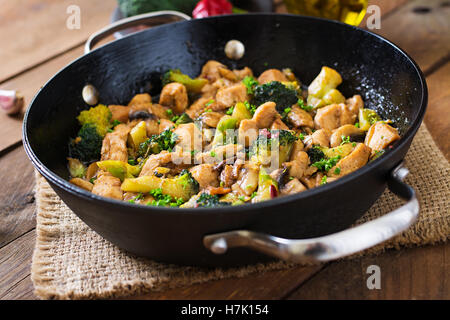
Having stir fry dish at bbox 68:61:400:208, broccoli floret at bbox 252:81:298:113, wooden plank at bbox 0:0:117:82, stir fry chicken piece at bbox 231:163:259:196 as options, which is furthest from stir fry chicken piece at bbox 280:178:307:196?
wooden plank at bbox 0:0:117:82

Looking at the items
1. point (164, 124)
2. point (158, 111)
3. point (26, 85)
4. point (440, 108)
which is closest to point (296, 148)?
point (164, 124)

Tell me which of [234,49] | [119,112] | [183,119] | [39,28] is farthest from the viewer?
[39,28]

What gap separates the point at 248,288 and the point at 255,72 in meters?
1.46

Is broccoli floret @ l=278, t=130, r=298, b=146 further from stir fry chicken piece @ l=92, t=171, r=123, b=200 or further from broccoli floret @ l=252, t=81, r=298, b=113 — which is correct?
stir fry chicken piece @ l=92, t=171, r=123, b=200

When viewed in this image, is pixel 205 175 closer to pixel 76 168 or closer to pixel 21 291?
pixel 76 168

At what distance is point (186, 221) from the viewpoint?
151 cm

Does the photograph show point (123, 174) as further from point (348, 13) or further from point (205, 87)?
point (348, 13)

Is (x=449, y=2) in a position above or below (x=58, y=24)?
Result: above

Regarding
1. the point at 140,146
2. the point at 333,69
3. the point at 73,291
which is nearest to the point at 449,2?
the point at 333,69

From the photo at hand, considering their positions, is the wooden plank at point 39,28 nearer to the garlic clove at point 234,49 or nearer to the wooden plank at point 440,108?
the garlic clove at point 234,49

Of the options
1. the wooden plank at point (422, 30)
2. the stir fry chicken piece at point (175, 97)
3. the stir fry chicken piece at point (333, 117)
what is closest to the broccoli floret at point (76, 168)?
the stir fry chicken piece at point (175, 97)

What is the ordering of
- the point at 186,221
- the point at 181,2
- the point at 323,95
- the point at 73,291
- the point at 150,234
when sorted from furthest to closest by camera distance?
1. the point at 181,2
2. the point at 323,95
3. the point at 73,291
4. the point at 150,234
5. the point at 186,221

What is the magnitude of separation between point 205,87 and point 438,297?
1.56 metres

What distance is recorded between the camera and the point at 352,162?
6.53 feet
